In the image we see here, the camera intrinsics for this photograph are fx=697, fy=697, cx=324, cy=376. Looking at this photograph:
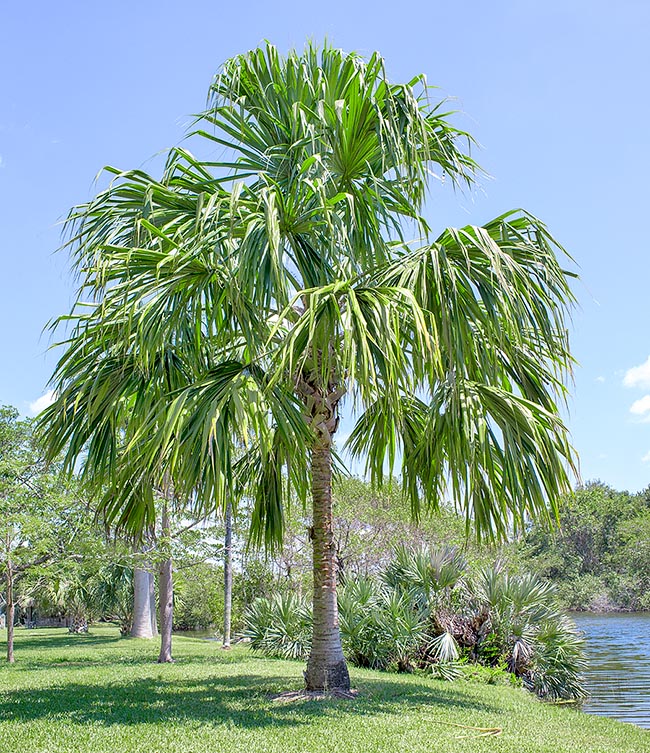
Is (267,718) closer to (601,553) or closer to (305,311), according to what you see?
(305,311)

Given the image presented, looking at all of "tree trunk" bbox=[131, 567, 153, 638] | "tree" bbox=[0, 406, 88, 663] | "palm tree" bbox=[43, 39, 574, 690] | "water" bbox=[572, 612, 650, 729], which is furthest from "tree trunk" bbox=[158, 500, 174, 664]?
"tree trunk" bbox=[131, 567, 153, 638]

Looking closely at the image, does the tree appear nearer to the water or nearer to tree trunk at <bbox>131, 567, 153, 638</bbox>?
tree trunk at <bbox>131, 567, 153, 638</bbox>

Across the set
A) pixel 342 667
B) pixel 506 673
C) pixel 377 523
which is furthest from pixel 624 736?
pixel 377 523

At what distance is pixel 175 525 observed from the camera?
1523cm

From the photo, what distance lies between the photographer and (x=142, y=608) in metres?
23.5

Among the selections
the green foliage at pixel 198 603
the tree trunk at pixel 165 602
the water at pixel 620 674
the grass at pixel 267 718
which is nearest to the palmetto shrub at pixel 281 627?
the tree trunk at pixel 165 602

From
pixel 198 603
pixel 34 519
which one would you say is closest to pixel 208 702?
pixel 34 519

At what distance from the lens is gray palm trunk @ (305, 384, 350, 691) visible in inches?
296

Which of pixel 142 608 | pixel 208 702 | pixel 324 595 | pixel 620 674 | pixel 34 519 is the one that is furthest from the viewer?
pixel 142 608

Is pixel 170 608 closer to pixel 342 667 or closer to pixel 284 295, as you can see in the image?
pixel 342 667

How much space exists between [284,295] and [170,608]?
966cm

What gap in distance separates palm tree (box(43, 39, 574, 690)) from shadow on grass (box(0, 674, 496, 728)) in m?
0.71

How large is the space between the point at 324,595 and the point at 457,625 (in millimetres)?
6322

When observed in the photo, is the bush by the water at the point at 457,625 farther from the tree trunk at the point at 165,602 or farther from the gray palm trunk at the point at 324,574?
the gray palm trunk at the point at 324,574
